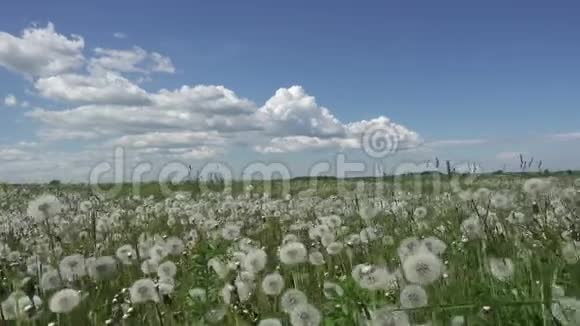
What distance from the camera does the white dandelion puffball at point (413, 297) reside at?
3529 millimetres

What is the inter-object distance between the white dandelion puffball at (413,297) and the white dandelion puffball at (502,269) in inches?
40.5

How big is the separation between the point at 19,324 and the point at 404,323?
2237mm

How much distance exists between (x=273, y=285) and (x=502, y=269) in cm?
155

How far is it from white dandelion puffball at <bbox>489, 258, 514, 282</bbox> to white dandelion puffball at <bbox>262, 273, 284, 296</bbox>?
56.2 inches

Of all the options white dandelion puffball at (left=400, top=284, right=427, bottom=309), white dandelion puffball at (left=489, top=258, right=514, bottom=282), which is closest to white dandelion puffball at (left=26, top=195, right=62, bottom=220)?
white dandelion puffball at (left=400, top=284, right=427, bottom=309)

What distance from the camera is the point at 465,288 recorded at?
4344 millimetres

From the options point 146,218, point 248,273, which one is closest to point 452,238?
point 248,273

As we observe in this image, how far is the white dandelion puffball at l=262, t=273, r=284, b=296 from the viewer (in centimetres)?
424

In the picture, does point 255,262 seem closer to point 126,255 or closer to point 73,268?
point 73,268

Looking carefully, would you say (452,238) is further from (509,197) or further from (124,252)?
(124,252)

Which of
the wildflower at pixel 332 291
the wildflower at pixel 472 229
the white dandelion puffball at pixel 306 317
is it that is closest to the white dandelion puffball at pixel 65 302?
the white dandelion puffball at pixel 306 317

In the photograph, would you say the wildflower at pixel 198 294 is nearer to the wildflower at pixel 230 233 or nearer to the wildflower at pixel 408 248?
the wildflower at pixel 408 248

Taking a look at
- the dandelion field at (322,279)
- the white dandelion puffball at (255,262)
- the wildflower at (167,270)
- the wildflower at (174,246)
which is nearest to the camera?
the dandelion field at (322,279)

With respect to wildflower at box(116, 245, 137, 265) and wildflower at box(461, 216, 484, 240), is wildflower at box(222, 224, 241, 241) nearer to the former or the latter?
wildflower at box(116, 245, 137, 265)
